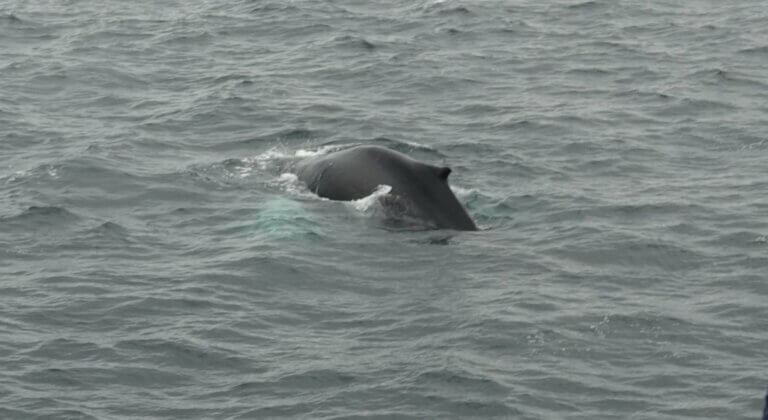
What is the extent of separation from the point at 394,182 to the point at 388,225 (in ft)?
2.39

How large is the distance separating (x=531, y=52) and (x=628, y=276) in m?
15.2

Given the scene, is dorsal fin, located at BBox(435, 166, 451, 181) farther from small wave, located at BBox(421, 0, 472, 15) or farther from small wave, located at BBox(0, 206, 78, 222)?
small wave, located at BBox(421, 0, 472, 15)

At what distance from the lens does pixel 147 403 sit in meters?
17.4

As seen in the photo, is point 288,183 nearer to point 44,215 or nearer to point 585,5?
point 44,215

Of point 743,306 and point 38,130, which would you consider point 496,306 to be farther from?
point 38,130

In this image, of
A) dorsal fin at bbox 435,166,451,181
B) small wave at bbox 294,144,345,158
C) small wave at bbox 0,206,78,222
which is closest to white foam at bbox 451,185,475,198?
dorsal fin at bbox 435,166,451,181

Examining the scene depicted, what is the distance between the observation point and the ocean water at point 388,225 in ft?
58.9

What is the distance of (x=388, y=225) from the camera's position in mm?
23078

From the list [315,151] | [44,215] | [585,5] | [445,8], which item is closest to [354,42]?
[445,8]

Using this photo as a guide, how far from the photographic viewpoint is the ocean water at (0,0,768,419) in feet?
58.9

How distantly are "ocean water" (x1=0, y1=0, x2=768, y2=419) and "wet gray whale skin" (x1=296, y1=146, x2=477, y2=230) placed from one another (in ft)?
1.35

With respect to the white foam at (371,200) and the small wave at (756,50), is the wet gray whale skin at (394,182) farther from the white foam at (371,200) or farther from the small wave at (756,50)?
the small wave at (756,50)

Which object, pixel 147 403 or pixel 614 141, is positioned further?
pixel 614 141

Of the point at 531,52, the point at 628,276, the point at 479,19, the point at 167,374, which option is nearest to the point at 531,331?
the point at 628,276
